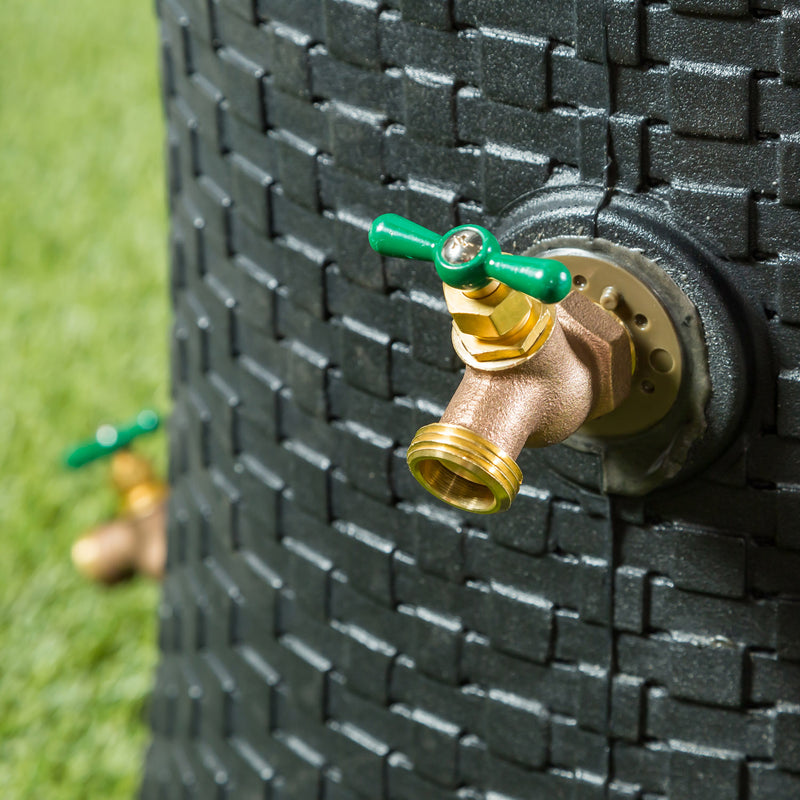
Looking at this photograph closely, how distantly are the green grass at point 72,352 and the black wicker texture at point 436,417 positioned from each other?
1.38ft

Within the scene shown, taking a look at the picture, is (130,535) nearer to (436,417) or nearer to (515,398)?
(436,417)

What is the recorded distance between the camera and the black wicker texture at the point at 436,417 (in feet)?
1.67

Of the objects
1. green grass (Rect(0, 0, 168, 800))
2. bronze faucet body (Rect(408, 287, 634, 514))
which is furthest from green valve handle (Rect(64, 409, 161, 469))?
bronze faucet body (Rect(408, 287, 634, 514))

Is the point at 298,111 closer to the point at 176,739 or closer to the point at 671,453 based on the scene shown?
the point at 671,453

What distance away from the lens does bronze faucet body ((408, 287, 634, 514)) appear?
1.60ft

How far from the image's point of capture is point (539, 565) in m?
0.63

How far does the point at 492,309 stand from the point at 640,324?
77mm

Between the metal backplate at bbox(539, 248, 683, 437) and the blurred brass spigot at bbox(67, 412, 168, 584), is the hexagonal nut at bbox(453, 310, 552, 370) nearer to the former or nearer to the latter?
the metal backplate at bbox(539, 248, 683, 437)

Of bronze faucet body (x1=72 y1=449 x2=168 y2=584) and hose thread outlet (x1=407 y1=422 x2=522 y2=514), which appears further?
bronze faucet body (x1=72 y1=449 x2=168 y2=584)

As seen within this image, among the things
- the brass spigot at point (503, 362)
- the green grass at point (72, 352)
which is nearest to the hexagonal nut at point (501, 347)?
the brass spigot at point (503, 362)

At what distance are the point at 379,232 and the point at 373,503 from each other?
0.21 m

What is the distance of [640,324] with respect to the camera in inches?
21.1

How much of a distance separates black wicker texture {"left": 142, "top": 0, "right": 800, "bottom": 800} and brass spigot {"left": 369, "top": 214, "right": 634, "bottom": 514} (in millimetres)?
60

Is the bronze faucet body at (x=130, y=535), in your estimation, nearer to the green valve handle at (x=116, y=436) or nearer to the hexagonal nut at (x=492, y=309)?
the green valve handle at (x=116, y=436)
